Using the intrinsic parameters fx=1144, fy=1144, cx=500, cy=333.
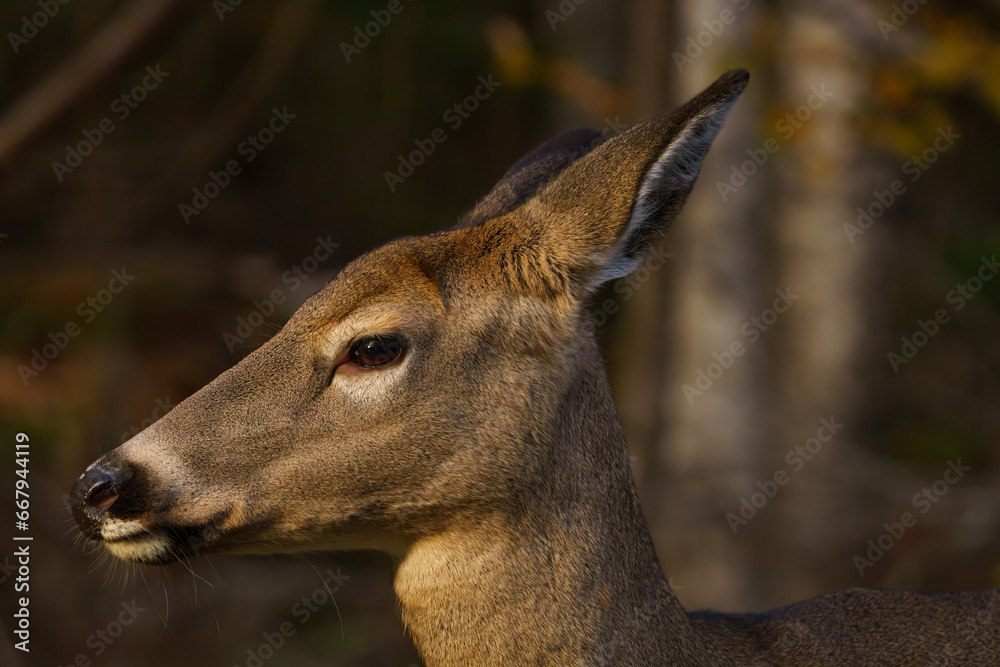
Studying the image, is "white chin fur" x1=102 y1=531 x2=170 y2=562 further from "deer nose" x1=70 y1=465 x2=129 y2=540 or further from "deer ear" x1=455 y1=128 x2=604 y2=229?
"deer ear" x1=455 y1=128 x2=604 y2=229

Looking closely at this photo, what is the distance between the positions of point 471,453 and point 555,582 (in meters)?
0.46

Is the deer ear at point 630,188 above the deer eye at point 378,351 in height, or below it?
above

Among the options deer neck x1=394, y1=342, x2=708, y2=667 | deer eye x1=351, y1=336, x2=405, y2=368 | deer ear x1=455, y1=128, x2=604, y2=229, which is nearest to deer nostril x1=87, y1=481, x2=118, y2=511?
deer eye x1=351, y1=336, x2=405, y2=368

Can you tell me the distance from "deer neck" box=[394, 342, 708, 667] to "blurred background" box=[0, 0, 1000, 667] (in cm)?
376

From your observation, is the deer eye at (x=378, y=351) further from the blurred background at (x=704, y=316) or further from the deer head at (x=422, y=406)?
the blurred background at (x=704, y=316)

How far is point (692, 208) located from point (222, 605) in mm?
5163

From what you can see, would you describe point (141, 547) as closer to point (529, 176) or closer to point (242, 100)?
point (529, 176)

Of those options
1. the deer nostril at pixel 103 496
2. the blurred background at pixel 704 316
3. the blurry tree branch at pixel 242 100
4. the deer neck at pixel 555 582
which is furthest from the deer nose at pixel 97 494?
the blurry tree branch at pixel 242 100

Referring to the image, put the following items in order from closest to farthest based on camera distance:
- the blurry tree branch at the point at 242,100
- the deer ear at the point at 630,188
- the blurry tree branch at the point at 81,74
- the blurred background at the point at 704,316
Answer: the deer ear at the point at 630,188
the blurry tree branch at the point at 81,74
the blurry tree branch at the point at 242,100
the blurred background at the point at 704,316

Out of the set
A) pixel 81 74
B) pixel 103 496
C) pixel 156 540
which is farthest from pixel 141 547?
pixel 81 74

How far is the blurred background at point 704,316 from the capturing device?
27.7ft

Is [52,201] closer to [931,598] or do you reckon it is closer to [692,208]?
[692,208]

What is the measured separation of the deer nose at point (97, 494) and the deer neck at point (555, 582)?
0.91 meters

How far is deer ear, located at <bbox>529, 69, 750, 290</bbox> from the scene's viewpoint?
3.35 metres
